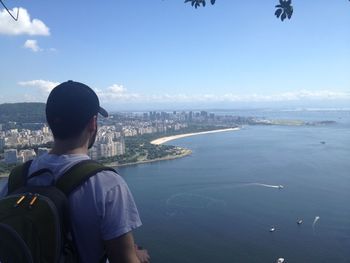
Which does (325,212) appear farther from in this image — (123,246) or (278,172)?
(123,246)

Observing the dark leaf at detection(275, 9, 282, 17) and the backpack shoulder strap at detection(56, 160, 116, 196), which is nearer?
the backpack shoulder strap at detection(56, 160, 116, 196)

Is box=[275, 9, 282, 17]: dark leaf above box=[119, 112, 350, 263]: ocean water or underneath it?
above

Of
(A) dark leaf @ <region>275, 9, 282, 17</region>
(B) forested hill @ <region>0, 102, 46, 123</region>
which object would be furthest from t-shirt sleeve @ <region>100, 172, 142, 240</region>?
(B) forested hill @ <region>0, 102, 46, 123</region>

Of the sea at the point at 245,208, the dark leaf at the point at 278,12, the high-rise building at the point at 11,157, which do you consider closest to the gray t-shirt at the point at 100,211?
the dark leaf at the point at 278,12

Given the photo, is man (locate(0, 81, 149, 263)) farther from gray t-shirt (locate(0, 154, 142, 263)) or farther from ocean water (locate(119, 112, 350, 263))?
ocean water (locate(119, 112, 350, 263))

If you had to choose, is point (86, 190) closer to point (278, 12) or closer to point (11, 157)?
point (278, 12)

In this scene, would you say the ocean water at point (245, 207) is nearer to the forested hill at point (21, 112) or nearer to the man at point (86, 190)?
the man at point (86, 190)

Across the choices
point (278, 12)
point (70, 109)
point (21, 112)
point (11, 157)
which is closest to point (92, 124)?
point (70, 109)
